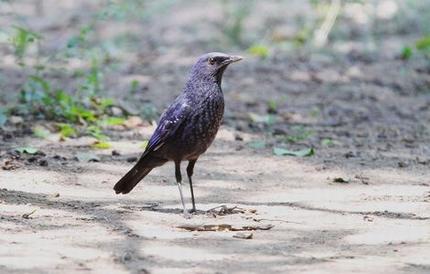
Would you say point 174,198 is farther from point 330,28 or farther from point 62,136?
point 330,28

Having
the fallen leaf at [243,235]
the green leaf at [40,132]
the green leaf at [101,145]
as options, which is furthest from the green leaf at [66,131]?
the fallen leaf at [243,235]

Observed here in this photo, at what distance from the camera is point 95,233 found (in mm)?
5863

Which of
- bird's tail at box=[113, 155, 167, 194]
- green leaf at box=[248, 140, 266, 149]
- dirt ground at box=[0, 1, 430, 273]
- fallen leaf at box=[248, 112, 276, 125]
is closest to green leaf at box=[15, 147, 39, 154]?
dirt ground at box=[0, 1, 430, 273]

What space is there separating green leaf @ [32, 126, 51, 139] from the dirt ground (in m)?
0.09

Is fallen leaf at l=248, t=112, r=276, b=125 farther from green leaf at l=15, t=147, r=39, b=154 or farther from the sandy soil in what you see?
green leaf at l=15, t=147, r=39, b=154

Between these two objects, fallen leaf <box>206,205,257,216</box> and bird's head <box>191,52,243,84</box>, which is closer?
fallen leaf <box>206,205,257,216</box>

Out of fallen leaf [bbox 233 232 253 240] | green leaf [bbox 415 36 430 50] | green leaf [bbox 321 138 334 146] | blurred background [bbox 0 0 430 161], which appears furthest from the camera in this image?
green leaf [bbox 415 36 430 50]

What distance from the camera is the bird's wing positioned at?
6.61 meters

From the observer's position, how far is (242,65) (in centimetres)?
1277

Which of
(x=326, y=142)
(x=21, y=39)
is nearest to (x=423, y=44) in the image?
(x=326, y=142)

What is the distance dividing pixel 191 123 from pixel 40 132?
9.14 ft

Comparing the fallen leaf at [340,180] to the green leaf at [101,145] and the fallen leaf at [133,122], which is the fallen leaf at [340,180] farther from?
the fallen leaf at [133,122]

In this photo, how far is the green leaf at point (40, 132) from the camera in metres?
→ 8.95

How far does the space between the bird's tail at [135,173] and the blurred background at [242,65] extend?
2298 millimetres
